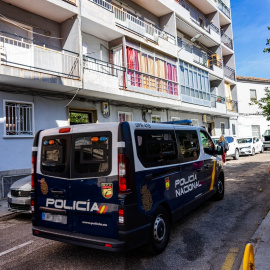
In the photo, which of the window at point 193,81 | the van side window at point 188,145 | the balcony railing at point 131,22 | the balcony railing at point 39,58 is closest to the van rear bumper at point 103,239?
the van side window at point 188,145

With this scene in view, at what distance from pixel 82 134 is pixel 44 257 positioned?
6.61 feet

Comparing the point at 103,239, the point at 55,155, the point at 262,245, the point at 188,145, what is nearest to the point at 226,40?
the point at 188,145

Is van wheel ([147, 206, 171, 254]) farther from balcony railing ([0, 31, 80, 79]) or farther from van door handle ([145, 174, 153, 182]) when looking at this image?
balcony railing ([0, 31, 80, 79])

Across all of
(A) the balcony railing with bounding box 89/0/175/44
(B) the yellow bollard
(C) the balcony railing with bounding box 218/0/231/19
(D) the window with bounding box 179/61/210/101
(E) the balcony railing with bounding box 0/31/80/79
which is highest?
(C) the balcony railing with bounding box 218/0/231/19

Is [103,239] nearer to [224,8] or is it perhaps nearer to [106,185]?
[106,185]

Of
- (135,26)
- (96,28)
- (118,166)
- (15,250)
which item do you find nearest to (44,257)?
(15,250)

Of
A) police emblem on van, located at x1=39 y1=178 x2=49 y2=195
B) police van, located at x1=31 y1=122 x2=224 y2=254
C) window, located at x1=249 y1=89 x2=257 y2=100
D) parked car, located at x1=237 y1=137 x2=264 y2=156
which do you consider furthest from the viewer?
window, located at x1=249 y1=89 x2=257 y2=100

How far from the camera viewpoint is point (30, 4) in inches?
374

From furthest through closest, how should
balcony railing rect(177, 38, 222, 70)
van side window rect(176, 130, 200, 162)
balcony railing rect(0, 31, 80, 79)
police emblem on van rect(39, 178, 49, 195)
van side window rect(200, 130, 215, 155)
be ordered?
balcony railing rect(177, 38, 222, 70), balcony railing rect(0, 31, 80, 79), van side window rect(200, 130, 215, 155), van side window rect(176, 130, 200, 162), police emblem on van rect(39, 178, 49, 195)

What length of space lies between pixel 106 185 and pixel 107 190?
0.22 feet

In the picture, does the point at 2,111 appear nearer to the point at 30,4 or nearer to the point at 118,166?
the point at 30,4

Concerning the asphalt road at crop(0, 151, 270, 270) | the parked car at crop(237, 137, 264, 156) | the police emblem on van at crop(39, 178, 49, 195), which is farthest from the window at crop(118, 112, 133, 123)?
the parked car at crop(237, 137, 264, 156)

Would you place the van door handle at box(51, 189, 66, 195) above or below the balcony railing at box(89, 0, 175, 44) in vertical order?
below

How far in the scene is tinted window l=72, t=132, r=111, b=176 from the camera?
3375mm
